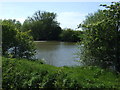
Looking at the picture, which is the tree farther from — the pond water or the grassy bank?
the pond water

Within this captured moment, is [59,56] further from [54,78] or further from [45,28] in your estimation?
[45,28]

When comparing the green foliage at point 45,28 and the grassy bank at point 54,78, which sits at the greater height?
the green foliage at point 45,28

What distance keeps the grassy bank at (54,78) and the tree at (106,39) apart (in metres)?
0.89

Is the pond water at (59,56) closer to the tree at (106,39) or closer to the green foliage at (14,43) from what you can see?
the tree at (106,39)

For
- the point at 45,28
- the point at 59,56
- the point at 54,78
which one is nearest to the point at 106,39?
the point at 54,78

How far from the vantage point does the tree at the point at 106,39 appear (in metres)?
5.47

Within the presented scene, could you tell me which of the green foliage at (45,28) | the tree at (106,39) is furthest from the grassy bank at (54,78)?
the green foliage at (45,28)

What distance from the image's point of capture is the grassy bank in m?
3.91

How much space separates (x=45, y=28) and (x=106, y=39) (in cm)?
4645

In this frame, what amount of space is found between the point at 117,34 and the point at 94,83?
2.18 meters

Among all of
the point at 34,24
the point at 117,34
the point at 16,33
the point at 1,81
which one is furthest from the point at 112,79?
the point at 34,24

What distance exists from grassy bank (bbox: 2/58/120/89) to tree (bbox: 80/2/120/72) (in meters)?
0.89

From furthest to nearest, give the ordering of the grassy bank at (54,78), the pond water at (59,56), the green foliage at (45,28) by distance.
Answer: the green foliage at (45,28)
the pond water at (59,56)
the grassy bank at (54,78)

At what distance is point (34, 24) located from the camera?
5025 cm
